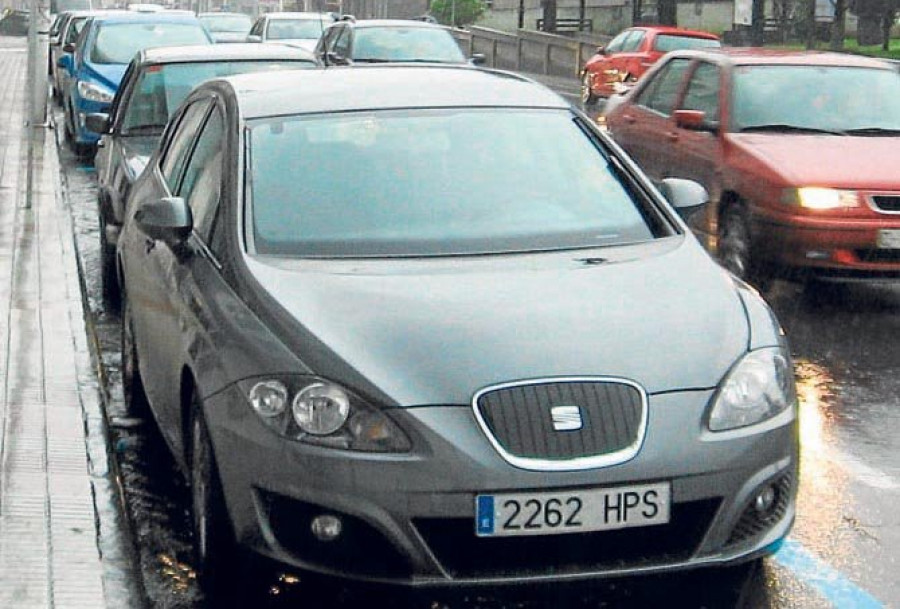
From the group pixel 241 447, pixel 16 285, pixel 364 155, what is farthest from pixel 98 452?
pixel 16 285

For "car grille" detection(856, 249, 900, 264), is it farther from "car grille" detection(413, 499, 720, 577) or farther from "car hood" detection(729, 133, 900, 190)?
"car grille" detection(413, 499, 720, 577)

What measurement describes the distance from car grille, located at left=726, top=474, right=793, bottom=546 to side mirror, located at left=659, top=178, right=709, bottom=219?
1744 mm

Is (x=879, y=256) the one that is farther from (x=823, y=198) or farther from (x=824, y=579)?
(x=824, y=579)

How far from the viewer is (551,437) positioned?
4.55 m

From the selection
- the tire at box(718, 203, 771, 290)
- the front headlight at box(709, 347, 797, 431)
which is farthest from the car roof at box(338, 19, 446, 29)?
the front headlight at box(709, 347, 797, 431)

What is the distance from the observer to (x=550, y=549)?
4.60 m

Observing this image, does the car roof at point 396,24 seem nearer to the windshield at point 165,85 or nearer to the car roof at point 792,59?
the windshield at point 165,85

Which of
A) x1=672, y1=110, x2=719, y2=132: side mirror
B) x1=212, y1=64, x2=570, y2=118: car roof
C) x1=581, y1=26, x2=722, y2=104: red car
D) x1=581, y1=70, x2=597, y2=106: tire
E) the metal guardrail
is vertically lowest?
the metal guardrail

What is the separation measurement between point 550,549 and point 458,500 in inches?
11.4

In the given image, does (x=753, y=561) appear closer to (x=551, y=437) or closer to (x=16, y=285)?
(x=551, y=437)

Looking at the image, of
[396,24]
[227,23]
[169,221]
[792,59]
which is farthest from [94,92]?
[227,23]

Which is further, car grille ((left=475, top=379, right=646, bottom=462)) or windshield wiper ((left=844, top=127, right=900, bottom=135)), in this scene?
windshield wiper ((left=844, top=127, right=900, bottom=135))

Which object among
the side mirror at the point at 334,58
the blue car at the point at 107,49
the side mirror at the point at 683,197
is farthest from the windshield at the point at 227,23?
the side mirror at the point at 683,197

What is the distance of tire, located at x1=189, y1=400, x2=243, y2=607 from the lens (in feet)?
16.3
